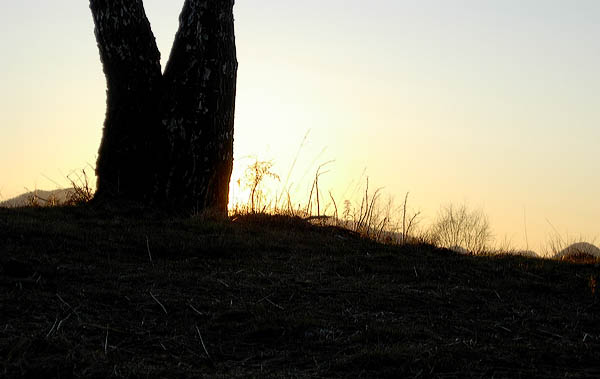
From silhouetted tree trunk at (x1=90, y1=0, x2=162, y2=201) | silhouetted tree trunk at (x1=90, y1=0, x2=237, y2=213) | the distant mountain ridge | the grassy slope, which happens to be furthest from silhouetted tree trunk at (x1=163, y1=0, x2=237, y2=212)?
the distant mountain ridge

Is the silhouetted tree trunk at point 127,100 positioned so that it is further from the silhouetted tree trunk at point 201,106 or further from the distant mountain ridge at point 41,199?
the distant mountain ridge at point 41,199

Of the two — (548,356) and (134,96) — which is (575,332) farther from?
(134,96)

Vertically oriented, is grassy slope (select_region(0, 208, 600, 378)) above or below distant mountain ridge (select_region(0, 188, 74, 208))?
below

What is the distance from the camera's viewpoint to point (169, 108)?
26.3 feet

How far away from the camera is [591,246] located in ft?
32.4

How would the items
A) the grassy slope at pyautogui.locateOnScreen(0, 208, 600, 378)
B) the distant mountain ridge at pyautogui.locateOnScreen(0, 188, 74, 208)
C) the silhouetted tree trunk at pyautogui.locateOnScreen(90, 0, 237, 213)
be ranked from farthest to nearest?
1. the distant mountain ridge at pyautogui.locateOnScreen(0, 188, 74, 208)
2. the silhouetted tree trunk at pyautogui.locateOnScreen(90, 0, 237, 213)
3. the grassy slope at pyautogui.locateOnScreen(0, 208, 600, 378)

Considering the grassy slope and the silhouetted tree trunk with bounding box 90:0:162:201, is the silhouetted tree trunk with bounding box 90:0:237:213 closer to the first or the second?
the silhouetted tree trunk with bounding box 90:0:162:201

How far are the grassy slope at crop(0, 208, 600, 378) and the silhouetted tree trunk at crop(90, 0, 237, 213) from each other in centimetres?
70

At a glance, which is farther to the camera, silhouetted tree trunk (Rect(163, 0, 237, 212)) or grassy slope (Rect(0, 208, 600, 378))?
silhouetted tree trunk (Rect(163, 0, 237, 212))

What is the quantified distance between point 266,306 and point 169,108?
3873 millimetres

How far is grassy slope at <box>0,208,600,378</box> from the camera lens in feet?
11.9

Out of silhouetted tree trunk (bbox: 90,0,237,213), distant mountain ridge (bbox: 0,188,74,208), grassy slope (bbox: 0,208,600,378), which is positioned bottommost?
grassy slope (bbox: 0,208,600,378)

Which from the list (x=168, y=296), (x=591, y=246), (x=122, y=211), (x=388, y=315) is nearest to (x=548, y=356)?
(x=388, y=315)

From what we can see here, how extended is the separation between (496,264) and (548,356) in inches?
117
